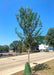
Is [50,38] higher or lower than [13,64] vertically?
higher

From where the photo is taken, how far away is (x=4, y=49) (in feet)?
309

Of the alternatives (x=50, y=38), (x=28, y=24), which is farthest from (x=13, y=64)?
(x=50, y=38)

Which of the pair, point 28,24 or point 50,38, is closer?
point 28,24

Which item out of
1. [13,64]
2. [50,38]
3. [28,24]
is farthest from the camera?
[50,38]

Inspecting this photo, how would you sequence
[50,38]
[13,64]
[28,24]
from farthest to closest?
[50,38]
[13,64]
[28,24]

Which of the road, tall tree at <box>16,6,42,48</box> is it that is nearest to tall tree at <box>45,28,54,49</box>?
the road

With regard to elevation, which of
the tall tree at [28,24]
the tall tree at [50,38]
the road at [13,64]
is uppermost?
the tall tree at [50,38]

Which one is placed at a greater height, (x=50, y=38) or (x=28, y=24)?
(x=50, y=38)

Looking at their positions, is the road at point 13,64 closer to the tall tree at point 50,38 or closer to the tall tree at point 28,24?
the tall tree at point 28,24

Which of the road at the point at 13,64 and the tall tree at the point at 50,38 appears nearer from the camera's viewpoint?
the road at the point at 13,64

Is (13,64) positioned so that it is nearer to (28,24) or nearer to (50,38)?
(28,24)

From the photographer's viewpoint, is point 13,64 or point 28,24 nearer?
point 28,24

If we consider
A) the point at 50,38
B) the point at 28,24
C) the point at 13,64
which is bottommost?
the point at 13,64

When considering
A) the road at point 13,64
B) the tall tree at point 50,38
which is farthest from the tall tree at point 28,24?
the tall tree at point 50,38
